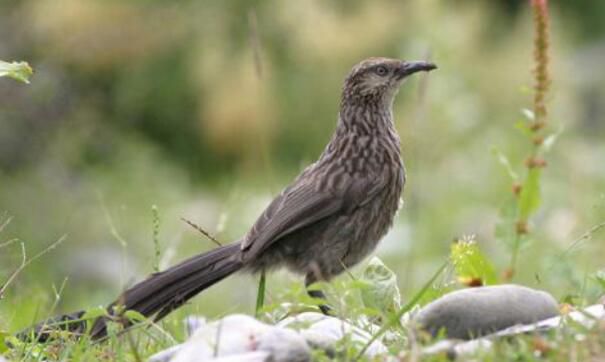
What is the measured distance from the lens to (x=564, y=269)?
549 cm

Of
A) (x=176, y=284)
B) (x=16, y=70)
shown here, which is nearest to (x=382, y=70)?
(x=176, y=284)

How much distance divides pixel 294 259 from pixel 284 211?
260 mm

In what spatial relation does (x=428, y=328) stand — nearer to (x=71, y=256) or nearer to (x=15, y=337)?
(x=15, y=337)

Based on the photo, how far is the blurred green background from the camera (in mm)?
11711

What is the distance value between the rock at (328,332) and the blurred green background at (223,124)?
15.9 feet

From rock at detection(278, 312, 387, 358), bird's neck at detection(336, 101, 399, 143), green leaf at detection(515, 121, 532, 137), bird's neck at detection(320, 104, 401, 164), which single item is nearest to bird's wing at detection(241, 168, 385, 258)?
bird's neck at detection(320, 104, 401, 164)

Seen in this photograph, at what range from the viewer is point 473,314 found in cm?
491

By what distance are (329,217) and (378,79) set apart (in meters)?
0.85

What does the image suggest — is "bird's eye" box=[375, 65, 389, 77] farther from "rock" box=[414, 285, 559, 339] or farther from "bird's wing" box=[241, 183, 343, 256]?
"rock" box=[414, 285, 559, 339]

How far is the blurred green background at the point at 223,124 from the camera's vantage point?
11.7 meters

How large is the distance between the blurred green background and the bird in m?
3.15

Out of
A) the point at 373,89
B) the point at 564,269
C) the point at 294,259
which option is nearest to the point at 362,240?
the point at 294,259

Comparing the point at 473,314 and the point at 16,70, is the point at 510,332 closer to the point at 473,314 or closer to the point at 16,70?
the point at 473,314

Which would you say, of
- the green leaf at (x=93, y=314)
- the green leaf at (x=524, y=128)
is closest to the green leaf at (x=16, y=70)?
the green leaf at (x=93, y=314)
